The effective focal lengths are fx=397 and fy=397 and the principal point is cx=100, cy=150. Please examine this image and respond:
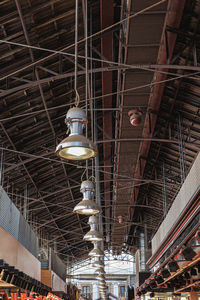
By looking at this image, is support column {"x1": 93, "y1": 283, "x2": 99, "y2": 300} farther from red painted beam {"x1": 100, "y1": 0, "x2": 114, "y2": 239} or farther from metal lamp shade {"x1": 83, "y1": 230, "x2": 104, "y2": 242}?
metal lamp shade {"x1": 83, "y1": 230, "x2": 104, "y2": 242}

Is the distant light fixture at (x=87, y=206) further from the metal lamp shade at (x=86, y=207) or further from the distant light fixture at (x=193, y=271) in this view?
the distant light fixture at (x=193, y=271)

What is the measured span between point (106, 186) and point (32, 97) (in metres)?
7.52

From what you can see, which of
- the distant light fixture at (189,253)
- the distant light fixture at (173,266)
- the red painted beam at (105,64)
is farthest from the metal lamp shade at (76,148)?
the distant light fixture at (173,266)

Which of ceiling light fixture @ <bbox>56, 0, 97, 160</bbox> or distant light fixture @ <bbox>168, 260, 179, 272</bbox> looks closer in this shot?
ceiling light fixture @ <bbox>56, 0, 97, 160</bbox>

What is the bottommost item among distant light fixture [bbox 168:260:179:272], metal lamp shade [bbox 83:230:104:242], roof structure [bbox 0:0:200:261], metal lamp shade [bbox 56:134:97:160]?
distant light fixture [bbox 168:260:179:272]

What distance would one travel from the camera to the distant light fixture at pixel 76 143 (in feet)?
11.1

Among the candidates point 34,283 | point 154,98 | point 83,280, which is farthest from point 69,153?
point 83,280

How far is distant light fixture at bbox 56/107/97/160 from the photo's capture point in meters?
3.38

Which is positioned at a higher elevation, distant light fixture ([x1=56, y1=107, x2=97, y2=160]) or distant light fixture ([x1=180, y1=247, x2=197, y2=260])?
distant light fixture ([x1=56, y1=107, x2=97, y2=160])

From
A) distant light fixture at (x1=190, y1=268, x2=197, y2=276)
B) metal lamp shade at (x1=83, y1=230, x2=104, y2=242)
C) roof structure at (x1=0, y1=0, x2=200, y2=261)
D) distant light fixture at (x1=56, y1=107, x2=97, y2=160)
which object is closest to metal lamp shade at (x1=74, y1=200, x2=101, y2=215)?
roof structure at (x1=0, y1=0, x2=200, y2=261)

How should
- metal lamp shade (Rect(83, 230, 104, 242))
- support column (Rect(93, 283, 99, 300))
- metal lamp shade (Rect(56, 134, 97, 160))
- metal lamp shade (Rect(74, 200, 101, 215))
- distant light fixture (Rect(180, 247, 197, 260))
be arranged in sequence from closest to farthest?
1. metal lamp shade (Rect(56, 134, 97, 160))
2. metal lamp shade (Rect(74, 200, 101, 215))
3. distant light fixture (Rect(180, 247, 197, 260))
4. metal lamp shade (Rect(83, 230, 104, 242))
5. support column (Rect(93, 283, 99, 300))

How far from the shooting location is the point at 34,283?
11.6m

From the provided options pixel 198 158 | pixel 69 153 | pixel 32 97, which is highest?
pixel 32 97

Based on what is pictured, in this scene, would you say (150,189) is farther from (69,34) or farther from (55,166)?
(69,34)
